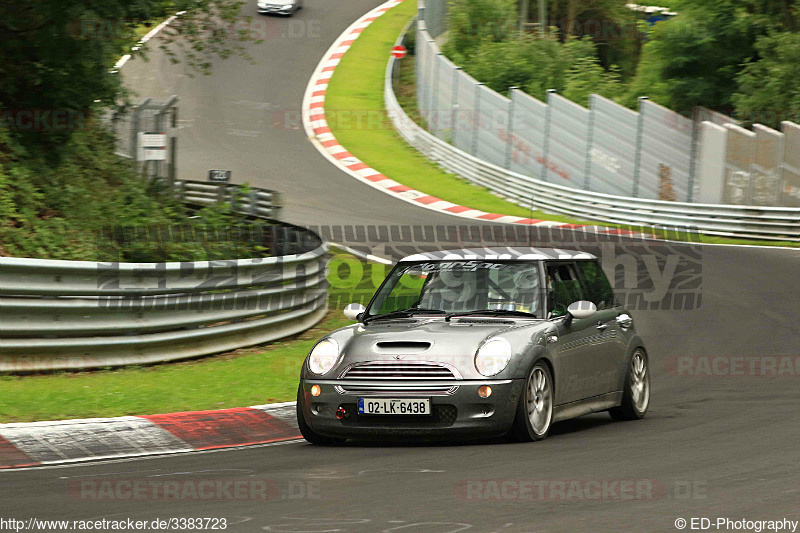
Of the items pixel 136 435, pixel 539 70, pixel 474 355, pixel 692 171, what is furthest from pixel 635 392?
pixel 539 70

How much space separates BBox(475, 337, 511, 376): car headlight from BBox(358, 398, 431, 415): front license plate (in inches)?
17.8

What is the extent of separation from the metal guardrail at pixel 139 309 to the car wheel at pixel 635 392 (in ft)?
15.6

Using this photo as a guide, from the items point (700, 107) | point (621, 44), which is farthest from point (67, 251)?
point (621, 44)

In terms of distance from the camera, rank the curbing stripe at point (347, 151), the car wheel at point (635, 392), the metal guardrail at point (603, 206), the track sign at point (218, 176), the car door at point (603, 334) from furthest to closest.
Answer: the curbing stripe at point (347, 151) → the metal guardrail at point (603, 206) → the track sign at point (218, 176) → the car wheel at point (635, 392) → the car door at point (603, 334)

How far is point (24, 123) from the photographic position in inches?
634

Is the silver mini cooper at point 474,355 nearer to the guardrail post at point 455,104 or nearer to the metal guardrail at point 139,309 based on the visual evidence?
the metal guardrail at point 139,309

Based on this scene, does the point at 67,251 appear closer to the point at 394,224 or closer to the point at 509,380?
the point at 509,380

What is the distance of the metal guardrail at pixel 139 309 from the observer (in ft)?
34.9

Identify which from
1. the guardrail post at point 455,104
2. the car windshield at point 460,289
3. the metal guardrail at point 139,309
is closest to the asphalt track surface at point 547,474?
the car windshield at point 460,289

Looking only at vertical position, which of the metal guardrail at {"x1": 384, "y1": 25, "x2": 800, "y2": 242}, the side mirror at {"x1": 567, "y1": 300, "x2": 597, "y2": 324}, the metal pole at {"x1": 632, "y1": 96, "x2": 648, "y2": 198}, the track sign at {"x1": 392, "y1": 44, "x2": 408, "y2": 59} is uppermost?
the side mirror at {"x1": 567, "y1": 300, "x2": 597, "y2": 324}

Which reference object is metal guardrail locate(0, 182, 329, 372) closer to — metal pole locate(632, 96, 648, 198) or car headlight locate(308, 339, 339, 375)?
car headlight locate(308, 339, 339, 375)

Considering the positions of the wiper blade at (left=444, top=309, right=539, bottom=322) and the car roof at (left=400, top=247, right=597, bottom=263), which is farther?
the car roof at (left=400, top=247, right=597, bottom=263)

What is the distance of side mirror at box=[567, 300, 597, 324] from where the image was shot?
899 cm

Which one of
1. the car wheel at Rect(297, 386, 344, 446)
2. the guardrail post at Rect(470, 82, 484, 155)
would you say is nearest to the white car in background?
the guardrail post at Rect(470, 82, 484, 155)
